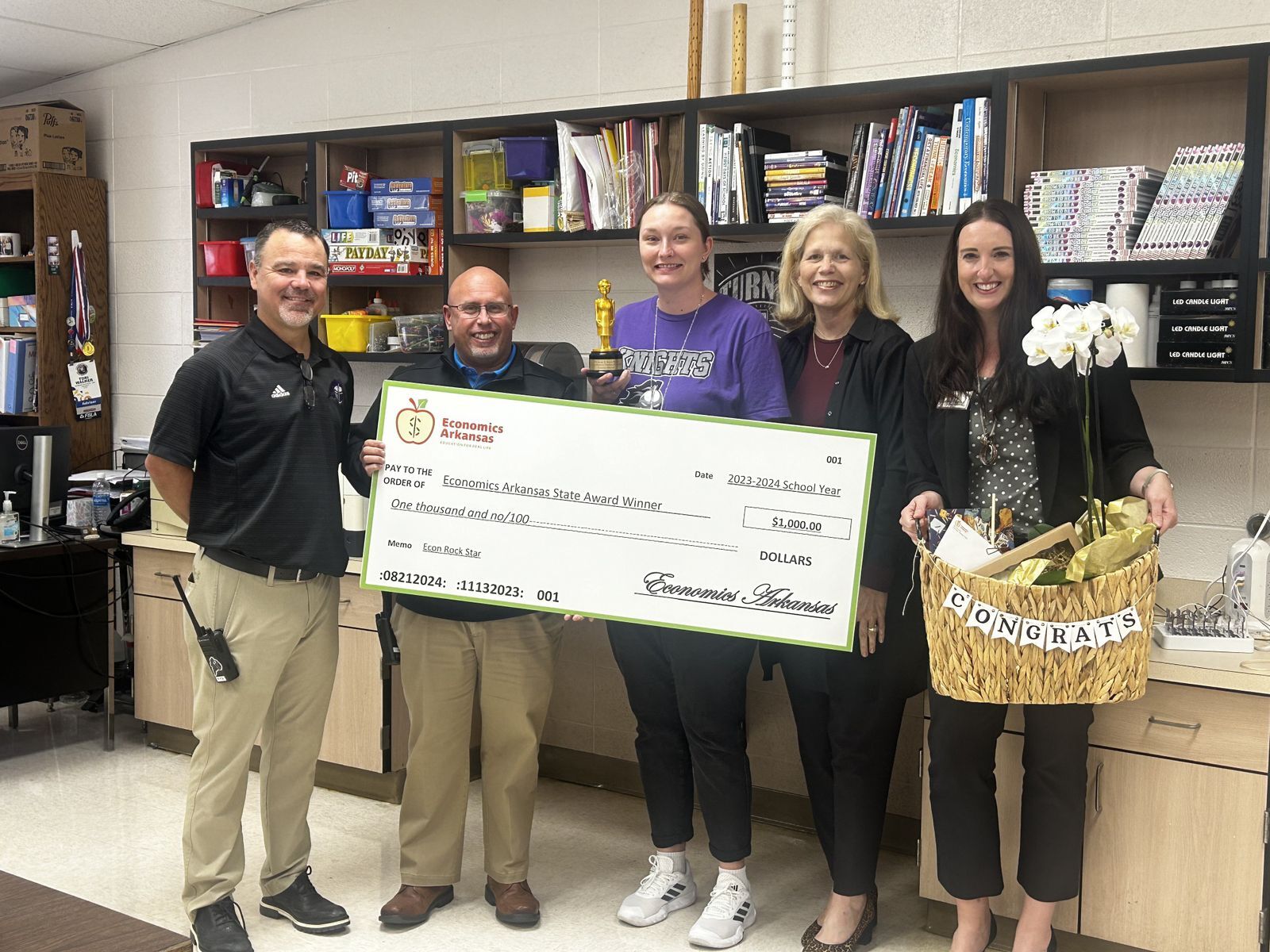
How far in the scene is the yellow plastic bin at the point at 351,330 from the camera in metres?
4.48

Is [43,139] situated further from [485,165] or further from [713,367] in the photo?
[713,367]

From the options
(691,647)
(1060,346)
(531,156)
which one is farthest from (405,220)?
(1060,346)

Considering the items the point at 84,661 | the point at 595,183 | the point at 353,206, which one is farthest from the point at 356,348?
the point at 84,661

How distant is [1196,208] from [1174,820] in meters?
1.46

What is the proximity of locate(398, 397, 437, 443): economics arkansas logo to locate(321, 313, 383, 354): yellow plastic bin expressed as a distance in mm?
1587

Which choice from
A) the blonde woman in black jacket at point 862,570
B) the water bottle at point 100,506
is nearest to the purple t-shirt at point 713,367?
the blonde woman in black jacket at point 862,570

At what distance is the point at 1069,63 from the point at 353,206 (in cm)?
250

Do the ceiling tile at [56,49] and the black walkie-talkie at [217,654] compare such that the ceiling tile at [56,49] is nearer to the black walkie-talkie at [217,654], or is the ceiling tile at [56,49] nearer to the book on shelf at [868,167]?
the book on shelf at [868,167]

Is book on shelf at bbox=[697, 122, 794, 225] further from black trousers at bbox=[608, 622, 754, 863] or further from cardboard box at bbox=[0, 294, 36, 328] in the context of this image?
cardboard box at bbox=[0, 294, 36, 328]

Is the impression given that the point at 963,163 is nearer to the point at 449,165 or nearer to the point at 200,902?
the point at 449,165

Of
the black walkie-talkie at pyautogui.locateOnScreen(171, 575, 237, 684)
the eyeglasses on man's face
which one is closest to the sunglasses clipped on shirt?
the eyeglasses on man's face

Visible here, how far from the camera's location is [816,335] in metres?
3.02

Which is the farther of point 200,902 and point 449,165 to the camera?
point 449,165

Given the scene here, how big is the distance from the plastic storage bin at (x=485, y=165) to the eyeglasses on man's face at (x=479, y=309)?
1.31 meters
